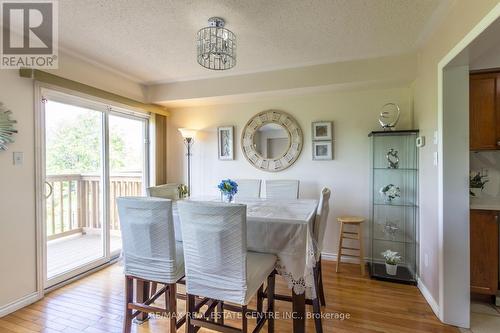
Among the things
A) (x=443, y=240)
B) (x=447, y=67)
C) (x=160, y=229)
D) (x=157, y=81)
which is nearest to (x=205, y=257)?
(x=160, y=229)

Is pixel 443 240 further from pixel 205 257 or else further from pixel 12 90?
pixel 12 90

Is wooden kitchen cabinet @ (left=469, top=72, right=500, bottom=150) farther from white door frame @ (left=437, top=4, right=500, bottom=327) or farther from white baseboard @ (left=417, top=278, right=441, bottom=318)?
white baseboard @ (left=417, top=278, right=441, bottom=318)

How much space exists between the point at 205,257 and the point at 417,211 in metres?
2.52

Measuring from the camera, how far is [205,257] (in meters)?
1.56

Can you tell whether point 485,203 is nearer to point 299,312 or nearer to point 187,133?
point 299,312

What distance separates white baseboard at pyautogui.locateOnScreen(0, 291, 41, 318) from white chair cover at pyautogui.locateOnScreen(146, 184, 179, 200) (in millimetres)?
1388

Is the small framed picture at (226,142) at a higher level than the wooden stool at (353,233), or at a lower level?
higher

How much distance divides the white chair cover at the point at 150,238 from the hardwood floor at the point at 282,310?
64 cm

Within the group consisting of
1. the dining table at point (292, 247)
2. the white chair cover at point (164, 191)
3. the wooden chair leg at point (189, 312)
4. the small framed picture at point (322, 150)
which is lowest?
the wooden chair leg at point (189, 312)

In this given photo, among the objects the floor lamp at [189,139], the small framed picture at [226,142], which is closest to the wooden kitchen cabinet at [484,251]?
the small framed picture at [226,142]

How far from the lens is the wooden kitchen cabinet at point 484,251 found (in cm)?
229

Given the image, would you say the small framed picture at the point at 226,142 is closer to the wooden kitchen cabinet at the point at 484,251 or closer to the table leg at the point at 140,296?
the table leg at the point at 140,296

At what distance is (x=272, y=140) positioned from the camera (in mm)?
3781

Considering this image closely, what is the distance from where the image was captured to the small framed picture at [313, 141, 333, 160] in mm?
3510
